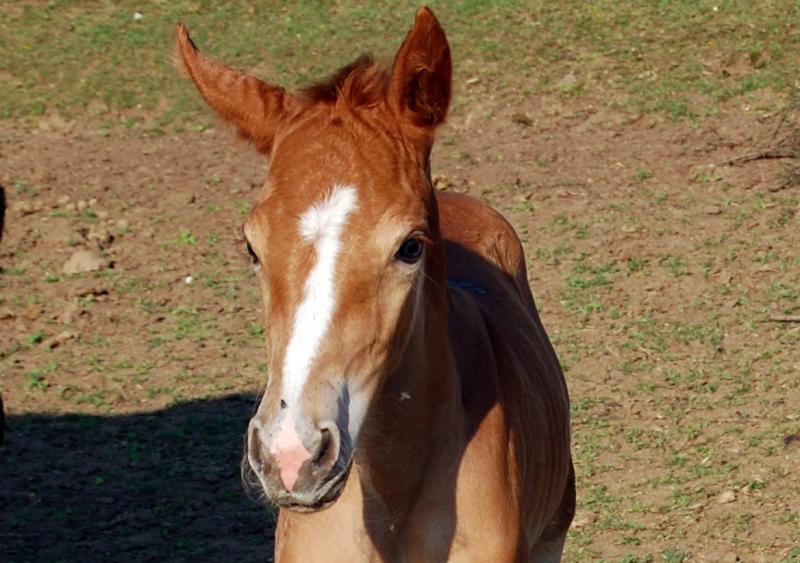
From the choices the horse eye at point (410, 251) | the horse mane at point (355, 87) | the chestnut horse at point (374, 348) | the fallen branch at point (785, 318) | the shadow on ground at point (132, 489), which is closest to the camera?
the chestnut horse at point (374, 348)

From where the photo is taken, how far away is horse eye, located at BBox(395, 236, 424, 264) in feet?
9.72

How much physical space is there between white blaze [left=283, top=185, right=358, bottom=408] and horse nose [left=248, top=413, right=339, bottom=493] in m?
0.07

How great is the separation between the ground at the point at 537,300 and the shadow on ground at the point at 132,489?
12 millimetres

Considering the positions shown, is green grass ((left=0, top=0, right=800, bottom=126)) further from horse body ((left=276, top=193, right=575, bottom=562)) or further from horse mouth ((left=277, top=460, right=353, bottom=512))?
horse mouth ((left=277, top=460, right=353, bottom=512))

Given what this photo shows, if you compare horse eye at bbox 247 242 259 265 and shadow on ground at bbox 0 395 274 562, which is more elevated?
horse eye at bbox 247 242 259 265

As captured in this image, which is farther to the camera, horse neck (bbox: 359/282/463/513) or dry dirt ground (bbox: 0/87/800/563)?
dry dirt ground (bbox: 0/87/800/563)

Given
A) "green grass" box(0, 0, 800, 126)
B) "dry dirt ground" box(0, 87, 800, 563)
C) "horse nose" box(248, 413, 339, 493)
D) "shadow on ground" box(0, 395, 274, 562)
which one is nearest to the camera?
"horse nose" box(248, 413, 339, 493)

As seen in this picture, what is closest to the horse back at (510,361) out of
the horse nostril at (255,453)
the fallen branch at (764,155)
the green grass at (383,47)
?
the horse nostril at (255,453)

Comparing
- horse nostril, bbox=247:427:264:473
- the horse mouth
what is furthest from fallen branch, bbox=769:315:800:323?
horse nostril, bbox=247:427:264:473

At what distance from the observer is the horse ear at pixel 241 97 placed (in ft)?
11.0

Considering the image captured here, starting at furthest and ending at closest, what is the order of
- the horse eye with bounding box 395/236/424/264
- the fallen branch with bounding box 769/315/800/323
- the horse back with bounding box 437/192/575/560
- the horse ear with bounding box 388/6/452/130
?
the fallen branch with bounding box 769/315/800/323, the horse back with bounding box 437/192/575/560, the horse ear with bounding box 388/6/452/130, the horse eye with bounding box 395/236/424/264

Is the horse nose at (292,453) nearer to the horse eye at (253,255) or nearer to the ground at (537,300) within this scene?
the horse eye at (253,255)

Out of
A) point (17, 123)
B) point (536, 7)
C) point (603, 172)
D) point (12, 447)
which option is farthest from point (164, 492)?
point (536, 7)

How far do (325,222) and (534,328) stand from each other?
6.06ft
